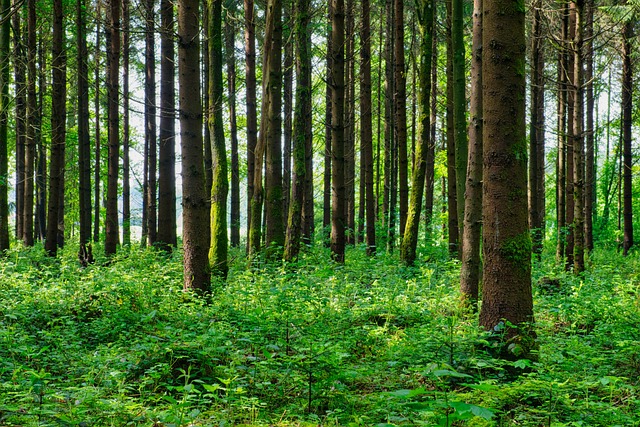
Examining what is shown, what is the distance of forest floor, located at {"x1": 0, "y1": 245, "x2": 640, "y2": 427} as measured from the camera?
355 centimetres

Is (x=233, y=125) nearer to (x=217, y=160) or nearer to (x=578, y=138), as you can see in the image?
(x=217, y=160)

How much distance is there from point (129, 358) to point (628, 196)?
62.8ft

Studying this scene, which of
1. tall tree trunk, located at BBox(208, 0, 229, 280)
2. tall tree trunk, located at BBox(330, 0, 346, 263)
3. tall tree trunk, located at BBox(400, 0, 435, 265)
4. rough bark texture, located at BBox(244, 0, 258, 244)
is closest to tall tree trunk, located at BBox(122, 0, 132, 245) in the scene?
rough bark texture, located at BBox(244, 0, 258, 244)

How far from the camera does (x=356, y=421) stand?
11.1 feet

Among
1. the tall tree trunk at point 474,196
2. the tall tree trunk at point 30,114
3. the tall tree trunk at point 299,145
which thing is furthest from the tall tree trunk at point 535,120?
the tall tree trunk at point 30,114

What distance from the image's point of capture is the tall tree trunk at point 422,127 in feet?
37.7

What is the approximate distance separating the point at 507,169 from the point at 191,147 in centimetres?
490

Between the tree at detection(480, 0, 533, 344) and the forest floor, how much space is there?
1.54 ft

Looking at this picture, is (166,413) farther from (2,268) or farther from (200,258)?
(2,268)

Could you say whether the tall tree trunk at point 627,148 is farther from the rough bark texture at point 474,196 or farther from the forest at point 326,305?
the rough bark texture at point 474,196

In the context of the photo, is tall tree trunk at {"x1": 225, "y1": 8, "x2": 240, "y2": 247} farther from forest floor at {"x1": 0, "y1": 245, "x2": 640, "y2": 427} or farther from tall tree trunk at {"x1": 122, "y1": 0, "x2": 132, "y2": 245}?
forest floor at {"x1": 0, "y1": 245, "x2": 640, "y2": 427}

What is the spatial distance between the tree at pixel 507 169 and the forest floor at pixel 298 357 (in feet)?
1.54

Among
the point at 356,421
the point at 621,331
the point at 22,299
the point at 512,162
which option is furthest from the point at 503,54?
the point at 22,299

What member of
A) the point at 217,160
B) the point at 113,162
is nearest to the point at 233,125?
the point at 113,162
